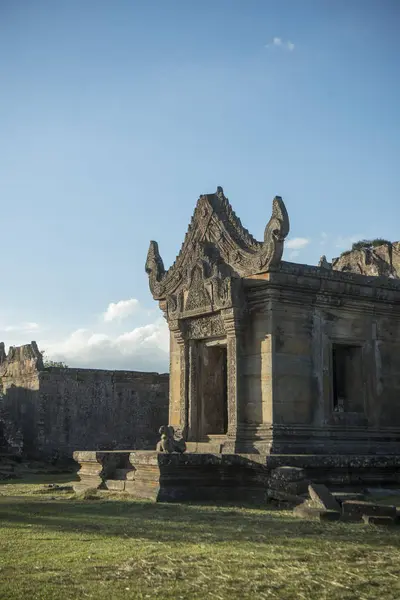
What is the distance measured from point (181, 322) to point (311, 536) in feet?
26.3

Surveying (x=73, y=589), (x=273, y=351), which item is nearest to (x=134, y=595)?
(x=73, y=589)

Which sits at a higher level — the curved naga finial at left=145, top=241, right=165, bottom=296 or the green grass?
the curved naga finial at left=145, top=241, right=165, bottom=296

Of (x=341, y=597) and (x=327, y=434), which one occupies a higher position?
(x=327, y=434)

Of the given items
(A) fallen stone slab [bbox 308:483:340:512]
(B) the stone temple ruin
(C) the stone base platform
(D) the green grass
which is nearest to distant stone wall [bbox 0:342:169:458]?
(B) the stone temple ruin

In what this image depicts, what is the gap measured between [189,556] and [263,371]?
7136 mm

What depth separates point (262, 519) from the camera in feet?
33.8

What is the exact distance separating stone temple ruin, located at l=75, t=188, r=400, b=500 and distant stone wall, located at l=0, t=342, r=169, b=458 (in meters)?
11.5

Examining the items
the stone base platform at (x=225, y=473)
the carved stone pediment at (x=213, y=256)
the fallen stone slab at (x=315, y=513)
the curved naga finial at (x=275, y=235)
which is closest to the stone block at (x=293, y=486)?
the stone base platform at (x=225, y=473)

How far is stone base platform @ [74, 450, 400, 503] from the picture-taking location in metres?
12.7

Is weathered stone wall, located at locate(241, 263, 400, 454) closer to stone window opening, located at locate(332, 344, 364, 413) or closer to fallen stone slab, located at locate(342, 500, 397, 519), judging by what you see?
stone window opening, located at locate(332, 344, 364, 413)

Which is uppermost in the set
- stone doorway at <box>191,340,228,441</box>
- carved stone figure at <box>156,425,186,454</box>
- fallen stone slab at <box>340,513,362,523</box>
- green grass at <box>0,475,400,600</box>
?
stone doorway at <box>191,340,228,441</box>

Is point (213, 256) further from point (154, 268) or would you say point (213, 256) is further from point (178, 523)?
point (178, 523)

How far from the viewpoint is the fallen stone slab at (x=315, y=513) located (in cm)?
1014

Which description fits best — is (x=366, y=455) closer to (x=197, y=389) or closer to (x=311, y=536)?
(x=197, y=389)
